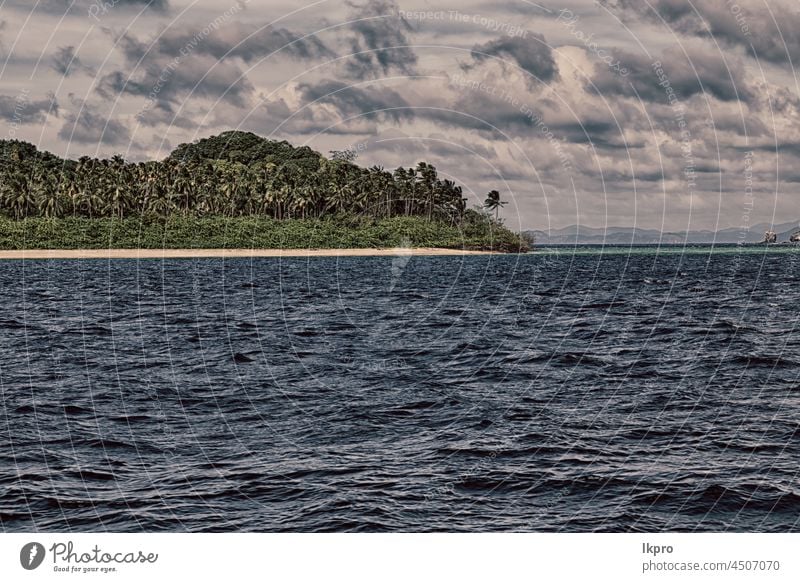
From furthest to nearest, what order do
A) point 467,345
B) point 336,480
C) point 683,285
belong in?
point 683,285
point 467,345
point 336,480

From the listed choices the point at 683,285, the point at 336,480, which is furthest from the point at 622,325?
the point at 683,285

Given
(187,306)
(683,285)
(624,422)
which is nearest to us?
(624,422)

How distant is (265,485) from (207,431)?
6.50 m

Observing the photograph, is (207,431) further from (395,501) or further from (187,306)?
(187,306)

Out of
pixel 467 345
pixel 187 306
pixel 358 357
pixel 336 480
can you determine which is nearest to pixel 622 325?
pixel 467 345

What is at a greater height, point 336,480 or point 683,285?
point 683,285

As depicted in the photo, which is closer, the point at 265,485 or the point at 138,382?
the point at 265,485

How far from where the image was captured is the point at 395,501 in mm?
20125

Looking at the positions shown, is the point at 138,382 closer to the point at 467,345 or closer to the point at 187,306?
the point at 467,345

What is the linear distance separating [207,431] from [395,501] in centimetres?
910

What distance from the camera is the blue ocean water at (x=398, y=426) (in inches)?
787

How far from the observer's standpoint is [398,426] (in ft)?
92.0

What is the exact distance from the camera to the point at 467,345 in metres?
51.8

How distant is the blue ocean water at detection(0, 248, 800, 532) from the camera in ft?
65.6
